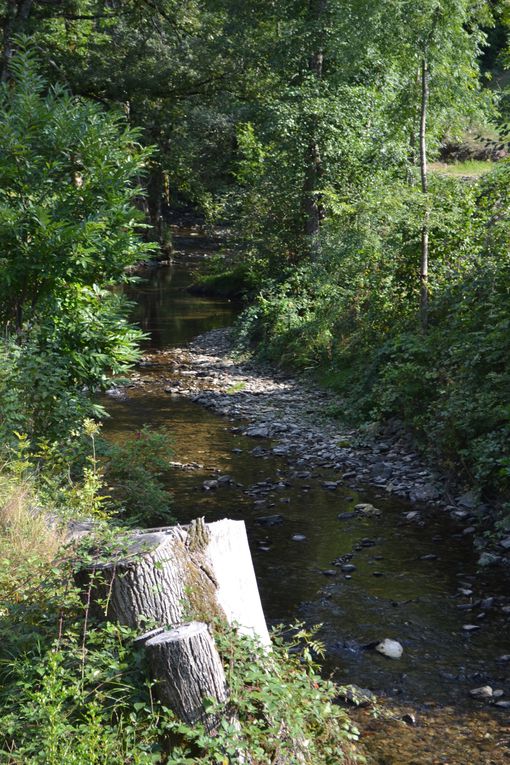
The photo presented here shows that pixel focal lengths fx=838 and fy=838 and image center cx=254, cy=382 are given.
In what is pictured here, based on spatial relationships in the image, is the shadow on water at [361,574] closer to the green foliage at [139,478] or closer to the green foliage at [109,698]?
the green foliage at [139,478]

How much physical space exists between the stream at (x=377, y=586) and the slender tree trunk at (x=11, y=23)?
11251 mm

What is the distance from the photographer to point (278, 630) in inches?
213

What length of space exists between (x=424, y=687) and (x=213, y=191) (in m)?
30.5

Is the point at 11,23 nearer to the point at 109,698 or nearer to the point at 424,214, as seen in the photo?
the point at 424,214

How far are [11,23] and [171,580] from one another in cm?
1948

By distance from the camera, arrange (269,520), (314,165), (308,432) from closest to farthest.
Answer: (269,520)
(308,432)
(314,165)

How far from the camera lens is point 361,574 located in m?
8.46

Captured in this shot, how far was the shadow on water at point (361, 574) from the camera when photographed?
6.78 meters

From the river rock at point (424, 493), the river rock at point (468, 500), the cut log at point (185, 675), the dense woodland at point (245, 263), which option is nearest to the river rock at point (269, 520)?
the dense woodland at point (245, 263)

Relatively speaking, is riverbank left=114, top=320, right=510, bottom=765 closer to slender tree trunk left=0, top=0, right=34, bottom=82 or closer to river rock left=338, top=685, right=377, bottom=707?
river rock left=338, top=685, right=377, bottom=707

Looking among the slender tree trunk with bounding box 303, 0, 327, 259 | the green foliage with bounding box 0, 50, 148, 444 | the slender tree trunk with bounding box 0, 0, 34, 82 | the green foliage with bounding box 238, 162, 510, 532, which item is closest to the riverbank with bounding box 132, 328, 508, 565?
the green foliage with bounding box 238, 162, 510, 532

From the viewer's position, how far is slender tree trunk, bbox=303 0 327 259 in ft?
63.7

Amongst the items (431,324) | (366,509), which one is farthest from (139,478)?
(431,324)

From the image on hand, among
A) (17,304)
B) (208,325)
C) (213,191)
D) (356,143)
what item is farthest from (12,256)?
(213,191)
